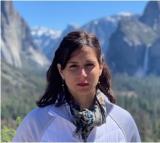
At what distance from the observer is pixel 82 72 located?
2.50 meters

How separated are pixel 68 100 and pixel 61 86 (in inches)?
4.3

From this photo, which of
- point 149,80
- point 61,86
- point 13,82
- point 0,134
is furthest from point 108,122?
point 149,80

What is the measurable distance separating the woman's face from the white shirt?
12 cm

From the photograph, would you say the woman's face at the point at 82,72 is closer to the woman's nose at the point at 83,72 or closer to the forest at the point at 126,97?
the woman's nose at the point at 83,72

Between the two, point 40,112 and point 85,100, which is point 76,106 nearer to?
point 85,100

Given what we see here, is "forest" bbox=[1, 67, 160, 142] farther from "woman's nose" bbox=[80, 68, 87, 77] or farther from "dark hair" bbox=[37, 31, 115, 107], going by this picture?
"woman's nose" bbox=[80, 68, 87, 77]

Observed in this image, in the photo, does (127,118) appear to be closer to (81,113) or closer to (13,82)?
(81,113)

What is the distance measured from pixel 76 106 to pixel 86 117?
12cm

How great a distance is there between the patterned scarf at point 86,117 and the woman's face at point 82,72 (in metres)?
0.08

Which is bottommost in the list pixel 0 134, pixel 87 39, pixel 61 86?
pixel 0 134

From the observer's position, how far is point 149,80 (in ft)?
549

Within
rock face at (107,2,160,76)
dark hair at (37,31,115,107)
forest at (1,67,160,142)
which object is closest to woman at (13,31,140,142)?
dark hair at (37,31,115,107)

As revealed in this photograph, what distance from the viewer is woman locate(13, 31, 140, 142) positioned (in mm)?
2443

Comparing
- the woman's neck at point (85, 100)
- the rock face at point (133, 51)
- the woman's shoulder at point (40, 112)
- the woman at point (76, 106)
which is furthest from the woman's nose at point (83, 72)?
the rock face at point (133, 51)
